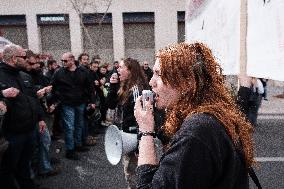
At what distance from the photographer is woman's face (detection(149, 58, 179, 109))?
1202 mm

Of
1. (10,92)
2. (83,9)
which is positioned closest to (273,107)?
(10,92)

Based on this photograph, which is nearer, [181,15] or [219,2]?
[219,2]

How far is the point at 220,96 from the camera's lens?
1199mm

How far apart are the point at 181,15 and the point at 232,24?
19862 millimetres

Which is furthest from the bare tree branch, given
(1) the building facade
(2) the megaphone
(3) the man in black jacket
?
(2) the megaphone

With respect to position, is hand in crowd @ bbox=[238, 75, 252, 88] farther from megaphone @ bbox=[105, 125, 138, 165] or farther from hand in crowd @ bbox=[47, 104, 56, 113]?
hand in crowd @ bbox=[47, 104, 56, 113]

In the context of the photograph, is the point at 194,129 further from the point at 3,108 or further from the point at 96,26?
the point at 96,26

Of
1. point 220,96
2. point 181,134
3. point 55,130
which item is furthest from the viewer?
point 55,130

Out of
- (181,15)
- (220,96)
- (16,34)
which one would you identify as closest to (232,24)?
(220,96)

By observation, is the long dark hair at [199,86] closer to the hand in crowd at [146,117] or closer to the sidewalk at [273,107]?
the hand in crowd at [146,117]

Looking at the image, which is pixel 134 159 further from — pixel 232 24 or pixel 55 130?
pixel 55 130

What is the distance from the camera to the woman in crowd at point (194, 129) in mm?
1025

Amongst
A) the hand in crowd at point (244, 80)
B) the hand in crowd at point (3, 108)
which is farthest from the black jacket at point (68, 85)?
the hand in crowd at point (244, 80)

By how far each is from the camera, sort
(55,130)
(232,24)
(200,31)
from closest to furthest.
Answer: (232,24) → (200,31) → (55,130)
